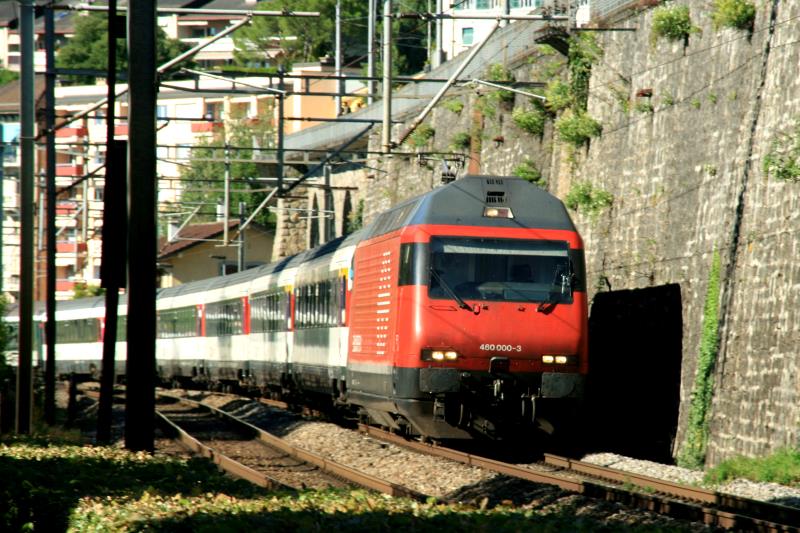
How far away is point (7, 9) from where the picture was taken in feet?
470

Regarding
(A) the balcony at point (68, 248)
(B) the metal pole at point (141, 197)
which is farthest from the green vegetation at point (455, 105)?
(A) the balcony at point (68, 248)

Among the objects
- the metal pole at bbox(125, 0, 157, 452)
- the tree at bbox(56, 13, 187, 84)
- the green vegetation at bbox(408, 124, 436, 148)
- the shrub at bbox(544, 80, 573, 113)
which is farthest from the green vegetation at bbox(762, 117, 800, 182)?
the tree at bbox(56, 13, 187, 84)

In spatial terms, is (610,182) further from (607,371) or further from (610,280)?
(607,371)

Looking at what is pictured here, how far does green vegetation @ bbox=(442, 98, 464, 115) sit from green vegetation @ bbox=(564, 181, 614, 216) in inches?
496

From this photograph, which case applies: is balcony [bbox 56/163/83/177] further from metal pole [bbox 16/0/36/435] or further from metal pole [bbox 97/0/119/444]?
metal pole [bbox 97/0/119/444]

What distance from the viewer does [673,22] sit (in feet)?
76.1

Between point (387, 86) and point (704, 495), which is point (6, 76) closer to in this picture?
point (387, 86)

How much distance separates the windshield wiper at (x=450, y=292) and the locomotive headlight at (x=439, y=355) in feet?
1.86

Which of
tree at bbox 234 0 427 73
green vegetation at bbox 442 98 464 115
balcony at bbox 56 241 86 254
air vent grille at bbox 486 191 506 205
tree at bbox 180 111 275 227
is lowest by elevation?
air vent grille at bbox 486 191 506 205

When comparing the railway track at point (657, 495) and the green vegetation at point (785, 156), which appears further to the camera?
the green vegetation at point (785, 156)

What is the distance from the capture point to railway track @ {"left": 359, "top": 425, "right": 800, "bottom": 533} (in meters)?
11.6

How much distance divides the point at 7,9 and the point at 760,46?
13360 centimetres

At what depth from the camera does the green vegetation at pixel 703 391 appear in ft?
63.2

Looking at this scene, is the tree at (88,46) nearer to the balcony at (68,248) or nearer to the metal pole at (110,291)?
the balcony at (68,248)
